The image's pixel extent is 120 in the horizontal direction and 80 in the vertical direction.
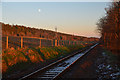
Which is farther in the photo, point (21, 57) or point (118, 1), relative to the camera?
point (118, 1)

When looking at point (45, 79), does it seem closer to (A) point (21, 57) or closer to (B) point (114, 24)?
(A) point (21, 57)

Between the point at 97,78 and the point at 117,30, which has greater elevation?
the point at 117,30

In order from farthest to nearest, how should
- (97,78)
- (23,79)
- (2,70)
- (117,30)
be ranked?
(117,30) → (2,70) → (97,78) → (23,79)

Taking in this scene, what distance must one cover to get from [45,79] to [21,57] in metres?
6.01

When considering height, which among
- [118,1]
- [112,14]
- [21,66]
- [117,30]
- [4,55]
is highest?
[118,1]

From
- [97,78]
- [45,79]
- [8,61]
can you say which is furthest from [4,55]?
[97,78]

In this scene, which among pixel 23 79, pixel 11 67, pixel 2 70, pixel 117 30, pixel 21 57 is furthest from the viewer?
pixel 117 30

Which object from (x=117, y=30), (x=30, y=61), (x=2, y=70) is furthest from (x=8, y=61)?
(x=117, y=30)

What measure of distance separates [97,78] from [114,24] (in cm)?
1785

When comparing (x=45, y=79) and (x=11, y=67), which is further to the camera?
(x=11, y=67)

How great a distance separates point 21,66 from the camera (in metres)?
12.0

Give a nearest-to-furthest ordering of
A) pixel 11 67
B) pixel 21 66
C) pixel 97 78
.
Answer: pixel 97 78 → pixel 11 67 → pixel 21 66

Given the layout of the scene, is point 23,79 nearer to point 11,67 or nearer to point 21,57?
point 11,67

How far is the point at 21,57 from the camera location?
43.7ft
